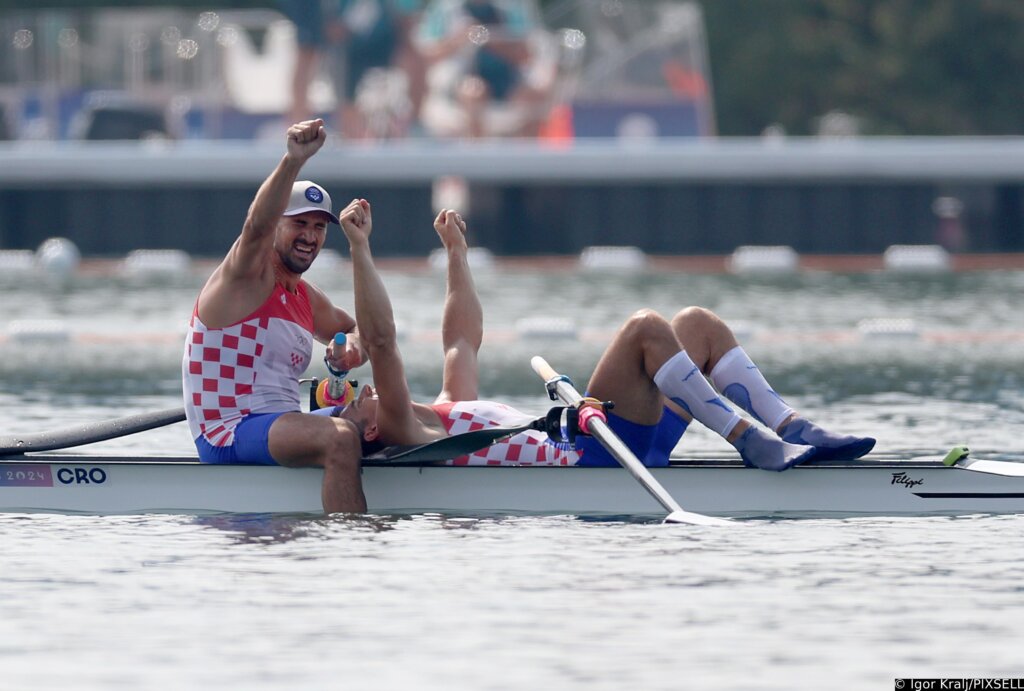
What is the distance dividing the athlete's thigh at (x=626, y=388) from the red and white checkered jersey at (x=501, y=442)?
0.37m

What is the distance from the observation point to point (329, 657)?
7238mm

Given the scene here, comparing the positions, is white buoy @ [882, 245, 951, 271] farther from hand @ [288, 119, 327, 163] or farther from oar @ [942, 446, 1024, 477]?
hand @ [288, 119, 327, 163]

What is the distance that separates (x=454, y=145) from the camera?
30.4m

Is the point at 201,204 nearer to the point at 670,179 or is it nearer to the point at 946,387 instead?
the point at 670,179

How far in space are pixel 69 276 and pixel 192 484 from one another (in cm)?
1868

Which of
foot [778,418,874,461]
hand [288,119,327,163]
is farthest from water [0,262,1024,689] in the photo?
hand [288,119,327,163]

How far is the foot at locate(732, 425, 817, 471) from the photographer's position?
371 inches

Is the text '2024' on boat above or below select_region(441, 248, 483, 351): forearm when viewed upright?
below

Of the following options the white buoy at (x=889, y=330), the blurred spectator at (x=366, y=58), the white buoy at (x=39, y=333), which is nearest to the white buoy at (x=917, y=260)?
the blurred spectator at (x=366, y=58)

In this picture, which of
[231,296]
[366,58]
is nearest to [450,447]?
[231,296]

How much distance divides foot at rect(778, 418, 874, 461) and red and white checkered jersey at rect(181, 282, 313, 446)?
7.27 feet

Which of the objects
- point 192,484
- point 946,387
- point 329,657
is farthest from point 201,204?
point 329,657

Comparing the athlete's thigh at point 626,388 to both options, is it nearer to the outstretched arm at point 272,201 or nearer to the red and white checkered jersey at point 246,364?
the red and white checkered jersey at point 246,364

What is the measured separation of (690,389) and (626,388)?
1.10 feet
